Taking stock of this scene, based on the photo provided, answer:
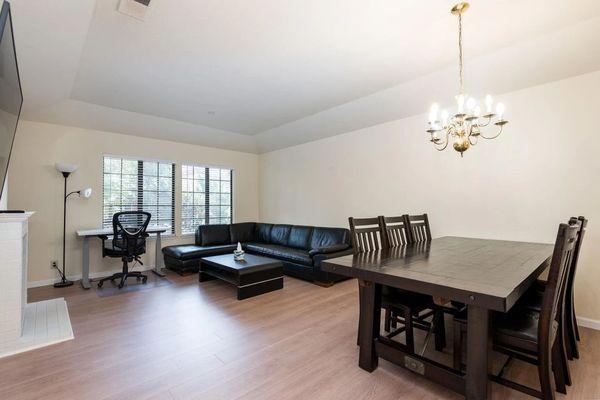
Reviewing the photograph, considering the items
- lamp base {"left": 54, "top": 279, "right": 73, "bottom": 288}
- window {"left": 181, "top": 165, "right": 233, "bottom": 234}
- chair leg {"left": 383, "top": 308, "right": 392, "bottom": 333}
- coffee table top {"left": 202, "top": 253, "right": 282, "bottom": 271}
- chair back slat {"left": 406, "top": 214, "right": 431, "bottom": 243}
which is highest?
window {"left": 181, "top": 165, "right": 233, "bottom": 234}

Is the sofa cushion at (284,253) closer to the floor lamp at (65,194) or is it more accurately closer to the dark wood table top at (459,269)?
the dark wood table top at (459,269)

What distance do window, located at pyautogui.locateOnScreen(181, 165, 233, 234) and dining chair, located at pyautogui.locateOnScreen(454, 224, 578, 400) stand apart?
5391mm

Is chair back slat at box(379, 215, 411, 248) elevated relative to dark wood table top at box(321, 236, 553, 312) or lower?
elevated

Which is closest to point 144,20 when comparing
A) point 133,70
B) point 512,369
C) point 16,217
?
point 133,70

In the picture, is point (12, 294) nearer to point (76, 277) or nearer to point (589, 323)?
point (76, 277)

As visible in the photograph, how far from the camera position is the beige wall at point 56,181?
418cm

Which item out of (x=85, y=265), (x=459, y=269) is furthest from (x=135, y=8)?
(x=85, y=265)

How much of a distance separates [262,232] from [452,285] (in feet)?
17.0

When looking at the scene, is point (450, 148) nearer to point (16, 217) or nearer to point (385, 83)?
point (385, 83)

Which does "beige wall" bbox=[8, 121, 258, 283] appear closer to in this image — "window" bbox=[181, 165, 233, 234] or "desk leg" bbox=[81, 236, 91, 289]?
"desk leg" bbox=[81, 236, 91, 289]

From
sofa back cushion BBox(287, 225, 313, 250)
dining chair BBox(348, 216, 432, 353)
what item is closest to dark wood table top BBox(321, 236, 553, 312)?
dining chair BBox(348, 216, 432, 353)

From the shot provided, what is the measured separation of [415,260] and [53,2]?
3137 mm

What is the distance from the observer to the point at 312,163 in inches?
227

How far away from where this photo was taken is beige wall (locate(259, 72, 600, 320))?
2.87m
